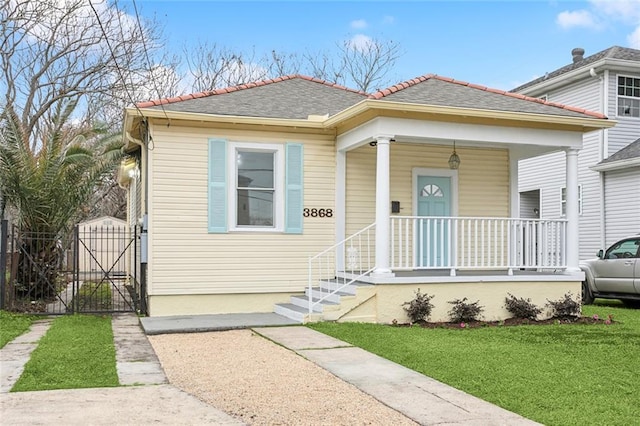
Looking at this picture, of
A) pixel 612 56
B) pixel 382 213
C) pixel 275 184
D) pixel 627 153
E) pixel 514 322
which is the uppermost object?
pixel 612 56

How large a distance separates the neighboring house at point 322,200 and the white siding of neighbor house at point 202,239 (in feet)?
0.06

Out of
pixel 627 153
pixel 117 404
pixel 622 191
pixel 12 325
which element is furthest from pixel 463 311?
pixel 627 153

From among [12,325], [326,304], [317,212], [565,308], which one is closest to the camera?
[12,325]

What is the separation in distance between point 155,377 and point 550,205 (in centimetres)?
1613

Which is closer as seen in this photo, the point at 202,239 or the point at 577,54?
the point at 202,239

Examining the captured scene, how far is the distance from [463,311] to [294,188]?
3496 mm

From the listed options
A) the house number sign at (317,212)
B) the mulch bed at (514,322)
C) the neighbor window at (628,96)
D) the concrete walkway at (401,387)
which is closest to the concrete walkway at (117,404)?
the concrete walkway at (401,387)

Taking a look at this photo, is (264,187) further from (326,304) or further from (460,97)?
(460,97)

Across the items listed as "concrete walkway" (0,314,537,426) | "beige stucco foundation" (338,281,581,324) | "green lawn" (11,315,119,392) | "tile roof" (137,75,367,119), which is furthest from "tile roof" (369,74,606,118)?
"green lawn" (11,315,119,392)

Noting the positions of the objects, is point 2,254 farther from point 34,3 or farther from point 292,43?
point 292,43

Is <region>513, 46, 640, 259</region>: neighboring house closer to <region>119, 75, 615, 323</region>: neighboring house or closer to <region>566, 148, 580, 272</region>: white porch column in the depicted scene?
<region>566, 148, 580, 272</region>: white porch column

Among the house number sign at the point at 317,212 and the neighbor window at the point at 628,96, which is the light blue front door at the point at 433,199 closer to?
the house number sign at the point at 317,212

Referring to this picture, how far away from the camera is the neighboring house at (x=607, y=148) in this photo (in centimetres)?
1678

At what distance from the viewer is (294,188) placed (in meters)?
11.0
